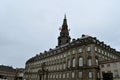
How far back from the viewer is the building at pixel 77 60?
191ft

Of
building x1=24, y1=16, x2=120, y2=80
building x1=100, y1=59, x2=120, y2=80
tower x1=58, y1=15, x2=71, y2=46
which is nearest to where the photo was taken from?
building x1=100, y1=59, x2=120, y2=80

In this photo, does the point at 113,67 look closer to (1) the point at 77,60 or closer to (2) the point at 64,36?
(1) the point at 77,60

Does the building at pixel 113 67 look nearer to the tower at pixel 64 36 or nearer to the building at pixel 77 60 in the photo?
the building at pixel 77 60

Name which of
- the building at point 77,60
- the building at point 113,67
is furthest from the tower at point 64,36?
the building at point 113,67

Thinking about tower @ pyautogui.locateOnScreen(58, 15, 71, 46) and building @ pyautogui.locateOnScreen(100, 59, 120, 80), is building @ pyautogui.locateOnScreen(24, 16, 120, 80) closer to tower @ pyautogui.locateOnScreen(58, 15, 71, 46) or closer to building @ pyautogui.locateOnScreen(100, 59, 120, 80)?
building @ pyautogui.locateOnScreen(100, 59, 120, 80)

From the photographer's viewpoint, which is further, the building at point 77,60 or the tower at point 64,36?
the tower at point 64,36

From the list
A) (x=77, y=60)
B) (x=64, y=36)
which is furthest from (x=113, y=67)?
(x=64, y=36)

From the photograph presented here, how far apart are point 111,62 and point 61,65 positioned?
87.2ft

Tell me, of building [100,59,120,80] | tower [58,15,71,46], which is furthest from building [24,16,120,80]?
tower [58,15,71,46]

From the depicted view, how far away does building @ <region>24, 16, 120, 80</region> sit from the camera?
58125mm

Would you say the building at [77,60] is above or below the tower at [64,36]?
below

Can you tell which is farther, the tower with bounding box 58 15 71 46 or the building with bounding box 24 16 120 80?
the tower with bounding box 58 15 71 46

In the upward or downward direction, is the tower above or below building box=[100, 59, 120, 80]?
above

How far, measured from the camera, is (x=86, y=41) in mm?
62062
